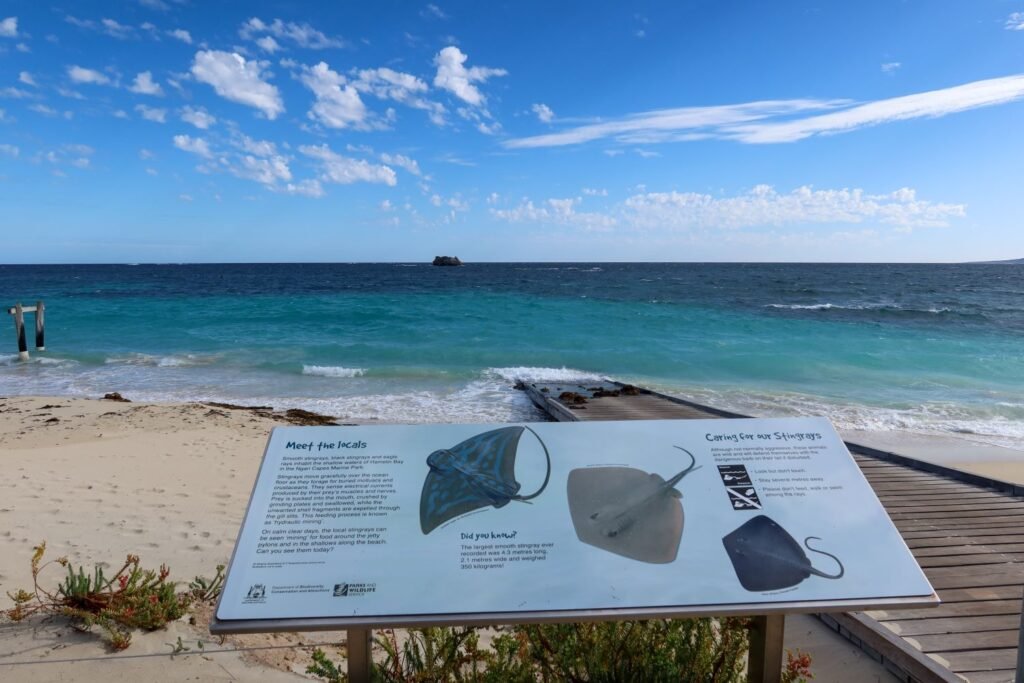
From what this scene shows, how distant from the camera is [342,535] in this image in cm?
209

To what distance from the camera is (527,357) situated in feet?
57.0

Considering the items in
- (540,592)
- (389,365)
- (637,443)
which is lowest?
(389,365)

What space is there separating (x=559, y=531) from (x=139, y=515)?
4645 mm

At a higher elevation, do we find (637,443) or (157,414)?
(637,443)

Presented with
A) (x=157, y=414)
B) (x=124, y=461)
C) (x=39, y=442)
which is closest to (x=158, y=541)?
(x=124, y=461)

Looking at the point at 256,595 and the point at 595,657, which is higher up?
the point at 256,595

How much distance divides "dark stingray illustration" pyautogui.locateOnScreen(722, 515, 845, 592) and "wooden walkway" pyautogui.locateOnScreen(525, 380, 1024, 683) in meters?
1.29

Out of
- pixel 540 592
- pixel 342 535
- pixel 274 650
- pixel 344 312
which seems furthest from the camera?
pixel 344 312

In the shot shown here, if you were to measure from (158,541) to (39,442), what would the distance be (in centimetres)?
554

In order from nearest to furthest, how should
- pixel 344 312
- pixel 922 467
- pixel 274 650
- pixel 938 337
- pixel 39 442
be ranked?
1. pixel 274 650
2. pixel 922 467
3. pixel 39 442
4. pixel 938 337
5. pixel 344 312

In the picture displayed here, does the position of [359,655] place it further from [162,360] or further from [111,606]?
[162,360]

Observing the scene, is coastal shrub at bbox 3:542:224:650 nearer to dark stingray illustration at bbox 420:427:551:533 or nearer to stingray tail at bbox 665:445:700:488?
dark stingray illustration at bbox 420:427:551:533

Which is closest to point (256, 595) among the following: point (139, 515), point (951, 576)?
point (951, 576)

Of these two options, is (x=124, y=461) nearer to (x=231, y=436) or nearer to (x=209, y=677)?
(x=231, y=436)
